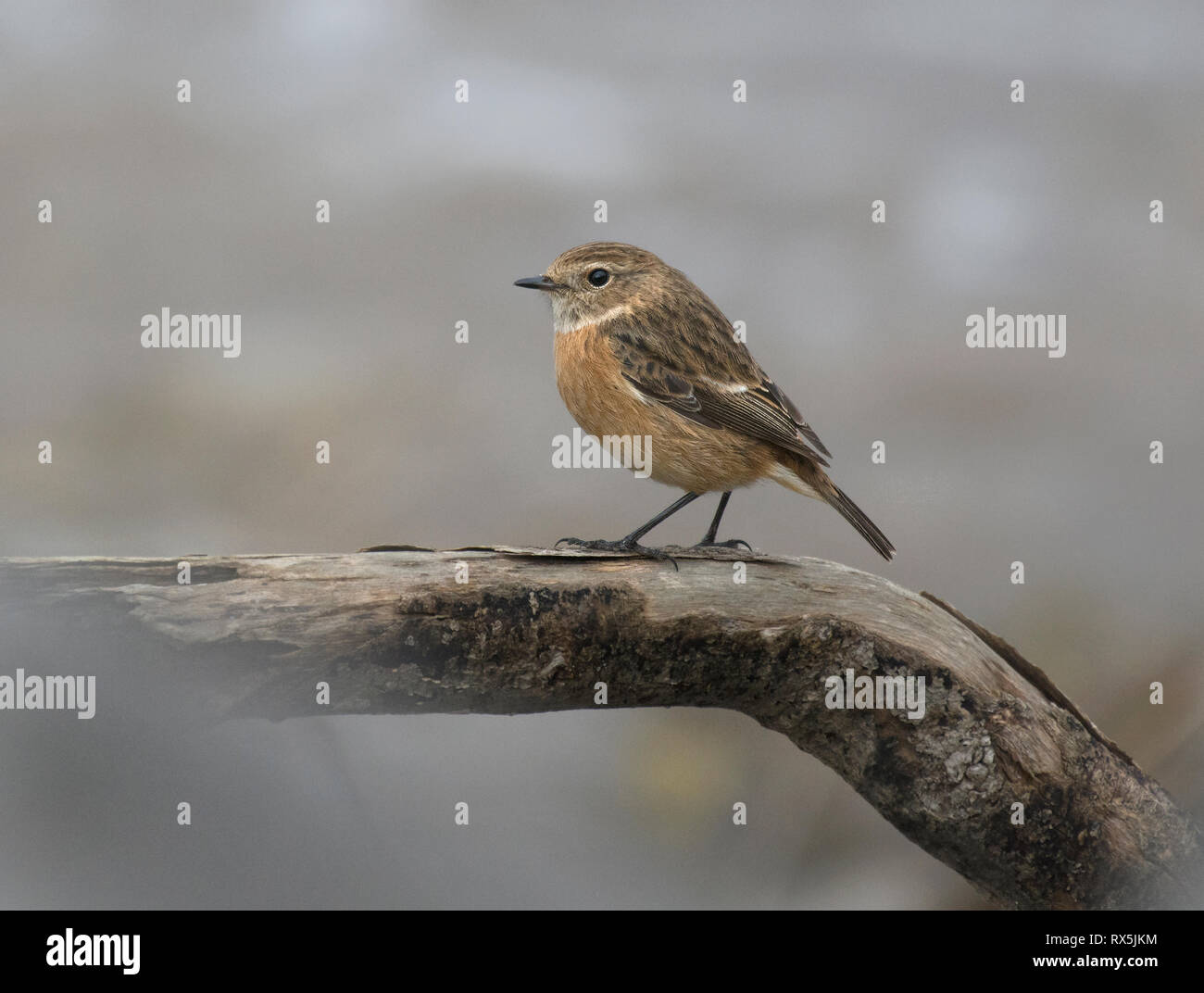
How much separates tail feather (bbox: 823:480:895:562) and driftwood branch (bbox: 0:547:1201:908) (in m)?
0.17

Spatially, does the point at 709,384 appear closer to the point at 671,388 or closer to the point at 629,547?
the point at 671,388

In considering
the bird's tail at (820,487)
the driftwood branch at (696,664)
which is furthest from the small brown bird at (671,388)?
the driftwood branch at (696,664)

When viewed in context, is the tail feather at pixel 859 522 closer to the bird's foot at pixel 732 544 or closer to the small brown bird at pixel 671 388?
the small brown bird at pixel 671 388

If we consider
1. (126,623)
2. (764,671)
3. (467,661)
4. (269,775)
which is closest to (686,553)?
(764,671)

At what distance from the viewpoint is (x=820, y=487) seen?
3.54 metres

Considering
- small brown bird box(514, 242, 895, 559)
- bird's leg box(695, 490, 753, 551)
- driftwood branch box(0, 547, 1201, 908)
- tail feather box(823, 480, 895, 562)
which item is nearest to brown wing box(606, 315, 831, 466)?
small brown bird box(514, 242, 895, 559)

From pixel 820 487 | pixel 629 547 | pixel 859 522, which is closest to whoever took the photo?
pixel 629 547

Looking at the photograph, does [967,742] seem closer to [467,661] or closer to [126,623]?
[467,661]

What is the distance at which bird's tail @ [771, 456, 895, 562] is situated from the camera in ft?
11.3

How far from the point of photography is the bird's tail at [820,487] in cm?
344

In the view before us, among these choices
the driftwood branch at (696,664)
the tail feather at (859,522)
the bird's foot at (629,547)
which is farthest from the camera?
the tail feather at (859,522)

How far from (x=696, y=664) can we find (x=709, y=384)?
40.7 inches

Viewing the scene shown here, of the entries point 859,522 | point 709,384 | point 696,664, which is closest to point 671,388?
point 709,384

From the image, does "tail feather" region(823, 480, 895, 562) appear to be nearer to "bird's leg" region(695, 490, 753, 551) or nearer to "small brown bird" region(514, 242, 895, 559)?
"small brown bird" region(514, 242, 895, 559)
